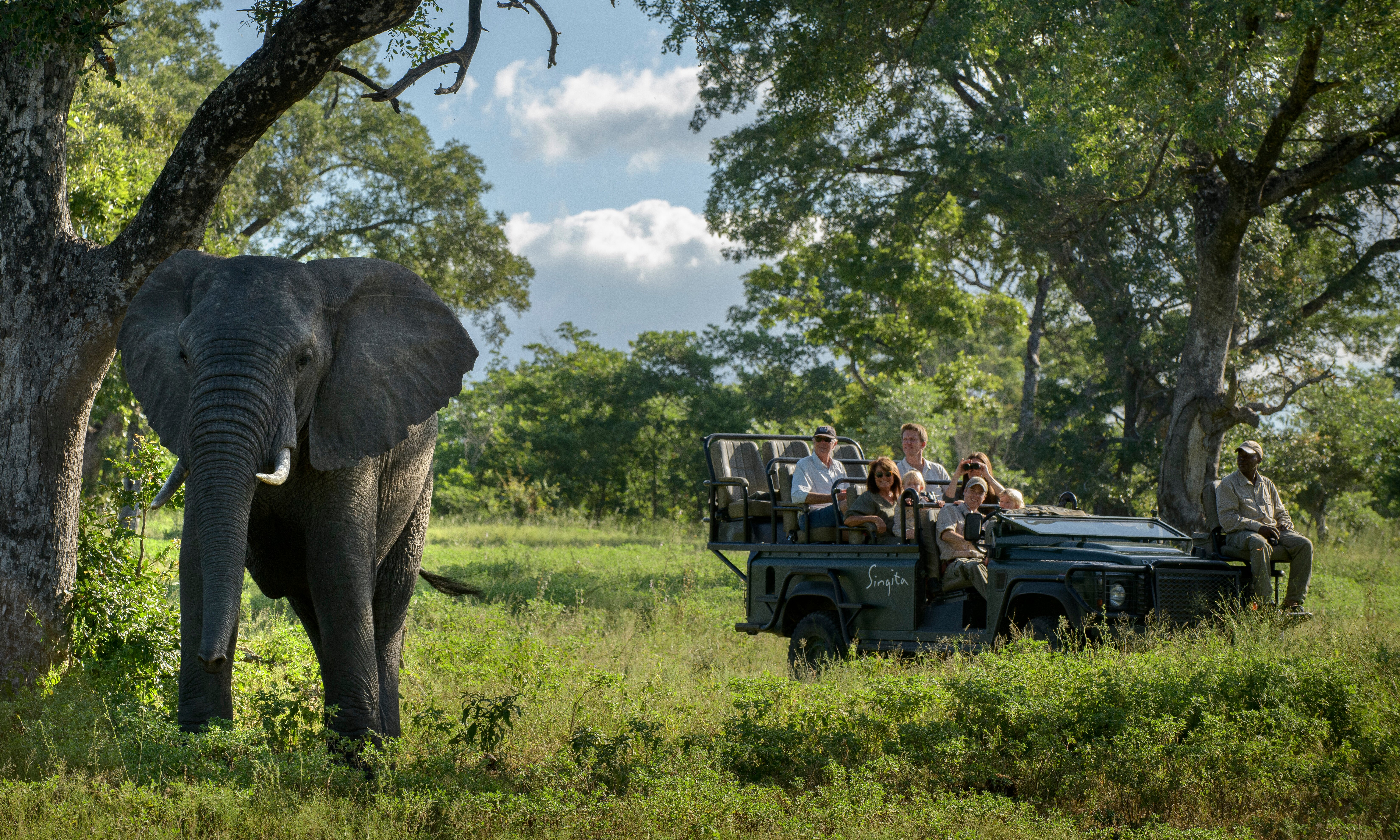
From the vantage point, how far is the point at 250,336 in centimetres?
555

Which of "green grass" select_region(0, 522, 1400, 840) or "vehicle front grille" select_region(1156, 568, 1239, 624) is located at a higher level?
"vehicle front grille" select_region(1156, 568, 1239, 624)

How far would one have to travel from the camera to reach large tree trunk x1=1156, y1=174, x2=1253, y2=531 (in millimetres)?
15750

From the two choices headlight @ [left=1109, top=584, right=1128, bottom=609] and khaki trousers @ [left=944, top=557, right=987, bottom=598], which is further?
khaki trousers @ [left=944, top=557, right=987, bottom=598]

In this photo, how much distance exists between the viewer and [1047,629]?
338 inches

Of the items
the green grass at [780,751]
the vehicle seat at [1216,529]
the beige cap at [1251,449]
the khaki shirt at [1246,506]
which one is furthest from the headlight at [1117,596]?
the beige cap at [1251,449]

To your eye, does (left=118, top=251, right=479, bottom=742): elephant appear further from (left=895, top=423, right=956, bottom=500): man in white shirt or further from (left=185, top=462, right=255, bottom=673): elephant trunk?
(left=895, top=423, right=956, bottom=500): man in white shirt

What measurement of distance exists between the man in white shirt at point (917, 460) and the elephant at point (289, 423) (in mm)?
5419

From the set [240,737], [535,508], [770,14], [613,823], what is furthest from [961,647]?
[535,508]

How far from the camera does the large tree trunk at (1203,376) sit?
51.7 feet

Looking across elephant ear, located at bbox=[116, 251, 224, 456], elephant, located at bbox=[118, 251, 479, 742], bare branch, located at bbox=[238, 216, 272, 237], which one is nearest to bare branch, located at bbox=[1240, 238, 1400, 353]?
elephant, located at bbox=[118, 251, 479, 742]

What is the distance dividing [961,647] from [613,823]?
14.3ft

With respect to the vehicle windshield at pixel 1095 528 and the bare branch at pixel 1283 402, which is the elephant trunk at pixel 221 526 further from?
the bare branch at pixel 1283 402

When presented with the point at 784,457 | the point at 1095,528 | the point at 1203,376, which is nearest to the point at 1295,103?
the point at 1203,376

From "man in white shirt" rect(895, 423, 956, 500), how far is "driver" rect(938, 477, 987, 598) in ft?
3.52
